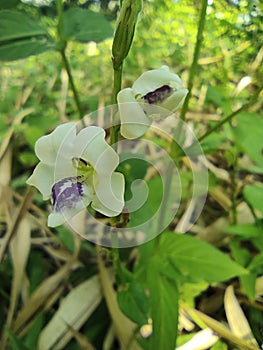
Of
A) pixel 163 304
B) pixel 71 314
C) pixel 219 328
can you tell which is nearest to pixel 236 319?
pixel 219 328

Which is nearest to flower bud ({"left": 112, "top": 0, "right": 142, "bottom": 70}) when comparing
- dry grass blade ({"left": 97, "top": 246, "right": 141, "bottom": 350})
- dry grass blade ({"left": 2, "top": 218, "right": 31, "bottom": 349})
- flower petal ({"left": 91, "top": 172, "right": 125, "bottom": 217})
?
flower petal ({"left": 91, "top": 172, "right": 125, "bottom": 217})

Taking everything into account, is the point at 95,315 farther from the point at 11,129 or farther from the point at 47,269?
the point at 11,129

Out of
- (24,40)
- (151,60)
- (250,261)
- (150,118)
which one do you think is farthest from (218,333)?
(151,60)

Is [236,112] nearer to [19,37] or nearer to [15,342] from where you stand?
[19,37]

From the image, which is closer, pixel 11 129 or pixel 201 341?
pixel 201 341

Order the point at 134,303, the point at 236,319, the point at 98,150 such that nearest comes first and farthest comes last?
the point at 98,150 < the point at 134,303 < the point at 236,319

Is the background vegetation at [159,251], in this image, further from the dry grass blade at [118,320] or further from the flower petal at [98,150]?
the flower petal at [98,150]

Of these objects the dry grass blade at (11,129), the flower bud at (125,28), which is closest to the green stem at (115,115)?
the flower bud at (125,28)
